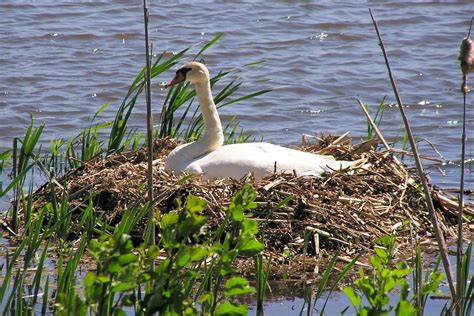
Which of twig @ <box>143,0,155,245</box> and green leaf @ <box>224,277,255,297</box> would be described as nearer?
green leaf @ <box>224,277,255,297</box>

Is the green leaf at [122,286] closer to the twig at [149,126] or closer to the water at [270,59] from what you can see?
the twig at [149,126]

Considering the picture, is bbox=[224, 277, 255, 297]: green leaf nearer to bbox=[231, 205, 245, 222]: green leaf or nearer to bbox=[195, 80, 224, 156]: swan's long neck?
bbox=[231, 205, 245, 222]: green leaf

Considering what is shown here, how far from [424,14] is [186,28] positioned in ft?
11.4

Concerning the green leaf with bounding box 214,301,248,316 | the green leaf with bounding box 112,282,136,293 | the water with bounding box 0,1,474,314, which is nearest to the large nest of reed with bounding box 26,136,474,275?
the water with bounding box 0,1,474,314

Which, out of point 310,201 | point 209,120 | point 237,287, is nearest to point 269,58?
point 209,120

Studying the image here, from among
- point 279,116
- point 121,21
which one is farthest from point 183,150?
point 121,21

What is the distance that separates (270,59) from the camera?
42.6 feet

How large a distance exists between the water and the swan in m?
1.60

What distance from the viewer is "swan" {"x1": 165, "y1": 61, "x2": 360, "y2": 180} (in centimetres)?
679

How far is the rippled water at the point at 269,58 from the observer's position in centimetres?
1075

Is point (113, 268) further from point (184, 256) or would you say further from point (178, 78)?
point (178, 78)

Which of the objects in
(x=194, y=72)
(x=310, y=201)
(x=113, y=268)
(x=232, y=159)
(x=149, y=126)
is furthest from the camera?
(x=194, y=72)

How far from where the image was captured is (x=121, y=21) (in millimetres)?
14633

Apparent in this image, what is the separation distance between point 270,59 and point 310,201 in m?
6.84
